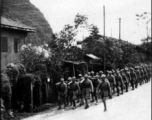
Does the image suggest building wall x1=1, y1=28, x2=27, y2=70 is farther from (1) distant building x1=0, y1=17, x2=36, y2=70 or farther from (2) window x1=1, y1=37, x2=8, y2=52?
(2) window x1=1, y1=37, x2=8, y2=52

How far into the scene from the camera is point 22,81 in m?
15.4

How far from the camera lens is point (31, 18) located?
112 feet

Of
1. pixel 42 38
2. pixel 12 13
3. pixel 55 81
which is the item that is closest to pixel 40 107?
pixel 55 81

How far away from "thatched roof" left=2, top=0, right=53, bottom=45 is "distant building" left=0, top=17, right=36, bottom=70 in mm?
8475

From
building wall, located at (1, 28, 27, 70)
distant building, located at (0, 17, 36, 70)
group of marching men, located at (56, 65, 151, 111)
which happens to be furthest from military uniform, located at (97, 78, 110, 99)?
building wall, located at (1, 28, 27, 70)

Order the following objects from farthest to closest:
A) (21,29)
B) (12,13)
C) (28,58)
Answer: (12,13)
(21,29)
(28,58)

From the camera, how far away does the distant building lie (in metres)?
19.0

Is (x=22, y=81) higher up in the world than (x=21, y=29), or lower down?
lower down

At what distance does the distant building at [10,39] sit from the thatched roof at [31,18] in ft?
27.8

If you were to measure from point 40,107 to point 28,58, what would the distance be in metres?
4.00

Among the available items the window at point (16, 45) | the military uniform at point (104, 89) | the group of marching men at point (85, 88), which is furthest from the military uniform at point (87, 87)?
the window at point (16, 45)

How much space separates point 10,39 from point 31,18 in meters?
14.9

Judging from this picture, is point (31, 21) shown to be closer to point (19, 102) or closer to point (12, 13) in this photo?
point (12, 13)

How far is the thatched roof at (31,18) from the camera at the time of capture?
3023cm
